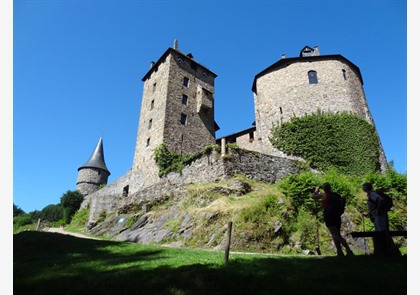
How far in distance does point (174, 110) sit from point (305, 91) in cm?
1222

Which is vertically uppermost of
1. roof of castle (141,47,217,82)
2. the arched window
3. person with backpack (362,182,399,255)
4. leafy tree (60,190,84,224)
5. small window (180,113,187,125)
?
roof of castle (141,47,217,82)

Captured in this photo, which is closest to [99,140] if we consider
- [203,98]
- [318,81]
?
[203,98]

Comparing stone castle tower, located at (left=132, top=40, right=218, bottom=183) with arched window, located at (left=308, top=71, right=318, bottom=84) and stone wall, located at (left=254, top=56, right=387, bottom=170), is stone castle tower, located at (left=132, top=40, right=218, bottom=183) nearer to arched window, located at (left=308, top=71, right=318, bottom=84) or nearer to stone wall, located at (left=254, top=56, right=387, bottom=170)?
stone wall, located at (left=254, top=56, right=387, bottom=170)

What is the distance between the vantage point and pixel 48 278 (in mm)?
5996

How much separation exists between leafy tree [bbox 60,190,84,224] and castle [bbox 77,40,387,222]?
7406mm

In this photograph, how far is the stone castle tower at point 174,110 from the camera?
1030 inches

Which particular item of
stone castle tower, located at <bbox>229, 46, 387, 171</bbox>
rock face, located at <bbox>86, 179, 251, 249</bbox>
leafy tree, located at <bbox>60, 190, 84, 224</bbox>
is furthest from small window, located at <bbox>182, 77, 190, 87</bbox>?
leafy tree, located at <bbox>60, 190, 84, 224</bbox>

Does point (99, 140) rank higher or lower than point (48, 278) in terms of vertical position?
higher

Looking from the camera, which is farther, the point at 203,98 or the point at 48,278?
the point at 203,98

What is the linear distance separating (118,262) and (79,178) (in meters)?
39.2

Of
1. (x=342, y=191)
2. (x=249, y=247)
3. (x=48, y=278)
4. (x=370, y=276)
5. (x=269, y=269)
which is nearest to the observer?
(x=370, y=276)

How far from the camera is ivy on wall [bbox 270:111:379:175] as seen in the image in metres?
20.4

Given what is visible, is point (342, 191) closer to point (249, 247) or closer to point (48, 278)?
point (249, 247)
